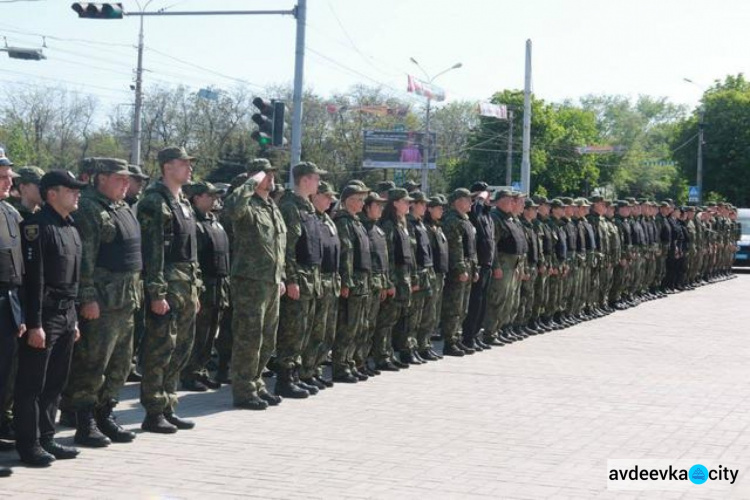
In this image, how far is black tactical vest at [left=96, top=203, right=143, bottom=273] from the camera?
7812mm

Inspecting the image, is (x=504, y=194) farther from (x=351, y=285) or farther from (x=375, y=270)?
(x=351, y=285)

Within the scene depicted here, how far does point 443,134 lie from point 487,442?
263 feet

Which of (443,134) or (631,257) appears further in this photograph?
(443,134)

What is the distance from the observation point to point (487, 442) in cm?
842

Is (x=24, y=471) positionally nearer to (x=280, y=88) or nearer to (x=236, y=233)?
(x=236, y=233)

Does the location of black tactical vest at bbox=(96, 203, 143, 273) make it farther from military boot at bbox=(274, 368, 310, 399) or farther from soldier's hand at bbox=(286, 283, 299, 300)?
military boot at bbox=(274, 368, 310, 399)

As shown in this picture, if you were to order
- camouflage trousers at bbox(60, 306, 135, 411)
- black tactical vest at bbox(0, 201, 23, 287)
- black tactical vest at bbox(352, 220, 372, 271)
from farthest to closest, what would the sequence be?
black tactical vest at bbox(352, 220, 372, 271) < camouflage trousers at bbox(60, 306, 135, 411) < black tactical vest at bbox(0, 201, 23, 287)

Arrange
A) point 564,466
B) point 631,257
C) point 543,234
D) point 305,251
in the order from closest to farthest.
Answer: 1. point 564,466
2. point 305,251
3. point 543,234
4. point 631,257

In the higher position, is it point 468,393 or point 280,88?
point 280,88

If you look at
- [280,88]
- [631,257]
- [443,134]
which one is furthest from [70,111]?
[631,257]

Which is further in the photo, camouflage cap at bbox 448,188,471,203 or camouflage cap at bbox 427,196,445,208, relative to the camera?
camouflage cap at bbox 448,188,471,203

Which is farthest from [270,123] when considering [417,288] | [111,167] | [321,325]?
[111,167]

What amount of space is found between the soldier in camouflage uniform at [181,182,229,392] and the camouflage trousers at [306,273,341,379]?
Answer: 924 mm

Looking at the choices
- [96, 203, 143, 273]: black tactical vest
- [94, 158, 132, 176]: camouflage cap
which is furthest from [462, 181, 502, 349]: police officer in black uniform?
[94, 158, 132, 176]: camouflage cap
